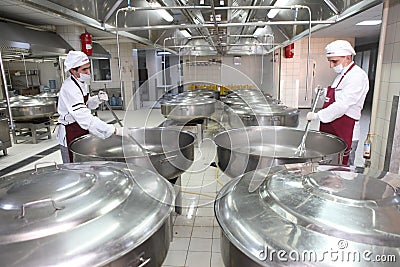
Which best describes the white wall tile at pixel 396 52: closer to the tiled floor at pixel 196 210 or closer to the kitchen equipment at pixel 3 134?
the tiled floor at pixel 196 210

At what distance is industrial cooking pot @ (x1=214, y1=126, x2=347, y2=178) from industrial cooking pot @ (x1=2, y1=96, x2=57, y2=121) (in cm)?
Answer: 424

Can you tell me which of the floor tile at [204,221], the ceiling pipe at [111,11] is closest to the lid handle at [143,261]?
the floor tile at [204,221]

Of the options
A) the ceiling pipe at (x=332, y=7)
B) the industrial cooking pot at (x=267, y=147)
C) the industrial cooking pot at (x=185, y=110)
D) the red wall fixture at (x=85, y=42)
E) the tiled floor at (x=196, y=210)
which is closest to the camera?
the industrial cooking pot at (x=267, y=147)

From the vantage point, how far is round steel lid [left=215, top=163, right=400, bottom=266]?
737 millimetres

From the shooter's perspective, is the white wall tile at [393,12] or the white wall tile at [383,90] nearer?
the white wall tile at [393,12]

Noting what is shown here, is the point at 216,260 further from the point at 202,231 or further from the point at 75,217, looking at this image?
the point at 75,217

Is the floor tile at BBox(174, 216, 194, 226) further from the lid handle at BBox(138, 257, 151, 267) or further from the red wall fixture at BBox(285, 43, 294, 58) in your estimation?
the red wall fixture at BBox(285, 43, 294, 58)

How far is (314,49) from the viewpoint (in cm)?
808

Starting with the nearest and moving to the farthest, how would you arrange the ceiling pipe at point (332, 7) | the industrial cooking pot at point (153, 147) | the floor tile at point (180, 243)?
the industrial cooking pot at point (153, 147), the floor tile at point (180, 243), the ceiling pipe at point (332, 7)

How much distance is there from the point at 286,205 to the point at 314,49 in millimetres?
8350

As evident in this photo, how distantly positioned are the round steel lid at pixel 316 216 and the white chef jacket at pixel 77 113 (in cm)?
133

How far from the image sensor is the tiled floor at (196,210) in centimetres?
193

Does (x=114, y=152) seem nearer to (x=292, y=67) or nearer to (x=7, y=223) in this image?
(x=7, y=223)

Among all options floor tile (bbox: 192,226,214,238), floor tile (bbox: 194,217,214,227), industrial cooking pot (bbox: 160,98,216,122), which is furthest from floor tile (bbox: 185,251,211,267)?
industrial cooking pot (bbox: 160,98,216,122)
